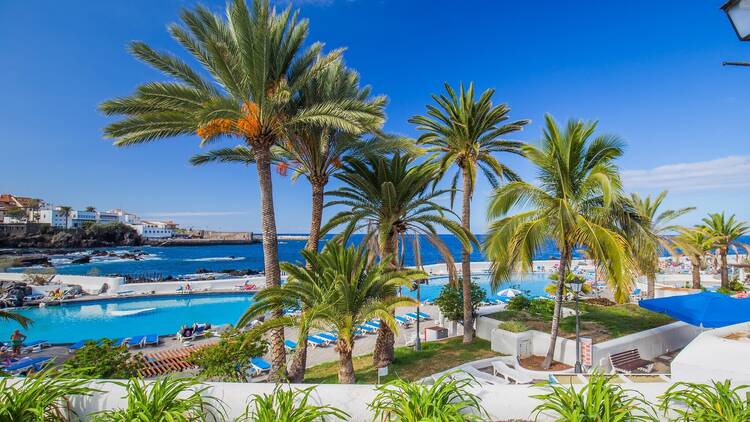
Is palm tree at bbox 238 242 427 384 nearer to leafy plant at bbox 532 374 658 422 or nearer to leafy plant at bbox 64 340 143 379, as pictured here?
leafy plant at bbox 64 340 143 379

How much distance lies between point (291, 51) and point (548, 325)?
13932 millimetres

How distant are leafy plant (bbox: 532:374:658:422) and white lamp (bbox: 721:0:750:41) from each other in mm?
3066

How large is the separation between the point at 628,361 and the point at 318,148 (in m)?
12.5

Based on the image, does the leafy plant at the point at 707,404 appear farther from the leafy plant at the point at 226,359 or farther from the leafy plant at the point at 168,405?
the leafy plant at the point at 226,359

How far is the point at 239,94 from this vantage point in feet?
34.7

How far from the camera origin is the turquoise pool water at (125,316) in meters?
23.4

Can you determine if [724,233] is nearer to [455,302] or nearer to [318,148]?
[455,302]

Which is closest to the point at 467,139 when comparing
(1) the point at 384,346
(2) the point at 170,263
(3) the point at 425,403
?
(1) the point at 384,346

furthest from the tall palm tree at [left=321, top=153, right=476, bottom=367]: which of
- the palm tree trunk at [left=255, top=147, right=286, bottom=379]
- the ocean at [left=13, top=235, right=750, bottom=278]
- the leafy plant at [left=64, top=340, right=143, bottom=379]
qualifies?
the ocean at [left=13, top=235, right=750, bottom=278]

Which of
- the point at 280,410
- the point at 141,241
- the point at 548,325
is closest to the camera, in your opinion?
the point at 280,410

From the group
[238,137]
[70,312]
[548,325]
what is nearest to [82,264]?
[70,312]

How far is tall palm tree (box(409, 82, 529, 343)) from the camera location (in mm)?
14297

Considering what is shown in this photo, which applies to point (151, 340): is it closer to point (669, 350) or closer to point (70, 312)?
point (70, 312)

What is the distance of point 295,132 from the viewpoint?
12.0 metres
